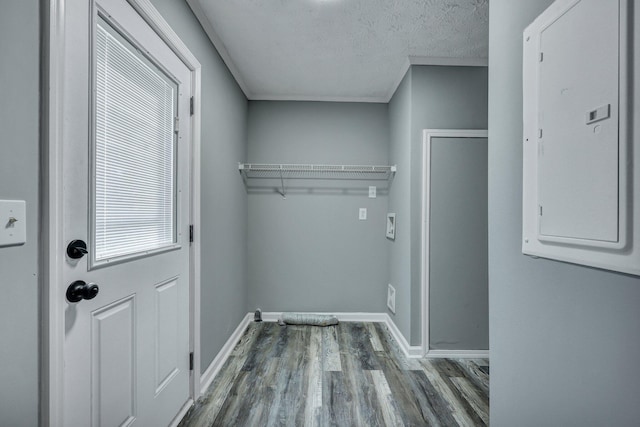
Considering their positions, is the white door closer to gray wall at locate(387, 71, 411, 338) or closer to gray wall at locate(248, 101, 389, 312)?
gray wall at locate(248, 101, 389, 312)

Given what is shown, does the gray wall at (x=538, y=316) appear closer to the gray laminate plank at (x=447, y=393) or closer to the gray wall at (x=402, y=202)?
the gray laminate plank at (x=447, y=393)

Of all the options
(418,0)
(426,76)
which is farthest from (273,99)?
(418,0)

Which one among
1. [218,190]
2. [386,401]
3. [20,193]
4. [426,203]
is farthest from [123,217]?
[426,203]

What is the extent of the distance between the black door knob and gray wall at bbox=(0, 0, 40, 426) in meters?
0.13

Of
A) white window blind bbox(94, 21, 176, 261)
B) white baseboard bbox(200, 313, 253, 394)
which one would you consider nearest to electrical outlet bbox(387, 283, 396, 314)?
white baseboard bbox(200, 313, 253, 394)

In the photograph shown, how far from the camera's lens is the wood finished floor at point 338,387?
5.54ft

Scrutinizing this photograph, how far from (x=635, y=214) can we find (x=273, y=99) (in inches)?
122

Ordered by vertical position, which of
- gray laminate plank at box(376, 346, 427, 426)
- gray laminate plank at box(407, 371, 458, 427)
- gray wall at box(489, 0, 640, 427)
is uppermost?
gray wall at box(489, 0, 640, 427)

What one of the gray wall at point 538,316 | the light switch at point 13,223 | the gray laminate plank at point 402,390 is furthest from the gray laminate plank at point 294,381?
the light switch at point 13,223

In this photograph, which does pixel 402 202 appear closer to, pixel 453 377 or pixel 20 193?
pixel 453 377

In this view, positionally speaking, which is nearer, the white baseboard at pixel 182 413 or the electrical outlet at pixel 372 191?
the white baseboard at pixel 182 413

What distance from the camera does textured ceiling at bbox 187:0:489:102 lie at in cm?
181

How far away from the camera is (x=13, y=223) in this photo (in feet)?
2.36

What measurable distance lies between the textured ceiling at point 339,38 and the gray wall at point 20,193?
1.25 metres
